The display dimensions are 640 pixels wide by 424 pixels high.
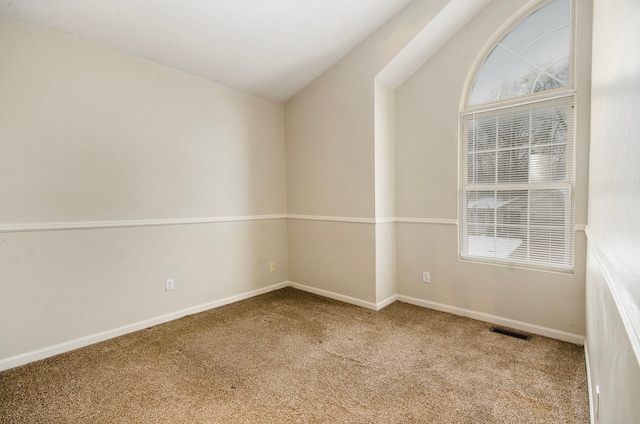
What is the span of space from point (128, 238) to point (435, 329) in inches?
111

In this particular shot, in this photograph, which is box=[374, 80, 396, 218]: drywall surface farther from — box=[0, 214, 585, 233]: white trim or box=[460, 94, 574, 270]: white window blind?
box=[460, 94, 574, 270]: white window blind

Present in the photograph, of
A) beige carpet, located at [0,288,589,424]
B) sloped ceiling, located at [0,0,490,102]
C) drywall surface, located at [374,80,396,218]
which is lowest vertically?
beige carpet, located at [0,288,589,424]

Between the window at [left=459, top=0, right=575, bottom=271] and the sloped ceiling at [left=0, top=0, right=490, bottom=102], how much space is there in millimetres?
1172

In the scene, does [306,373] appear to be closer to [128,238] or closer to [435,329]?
[435,329]

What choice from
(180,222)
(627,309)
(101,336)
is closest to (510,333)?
(627,309)

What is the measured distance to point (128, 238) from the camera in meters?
2.82

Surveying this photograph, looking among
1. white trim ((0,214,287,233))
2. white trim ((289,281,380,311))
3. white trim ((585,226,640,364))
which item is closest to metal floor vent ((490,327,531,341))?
white trim ((289,281,380,311))

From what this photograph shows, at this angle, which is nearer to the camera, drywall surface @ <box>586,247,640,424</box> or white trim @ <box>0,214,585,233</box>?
drywall surface @ <box>586,247,640,424</box>

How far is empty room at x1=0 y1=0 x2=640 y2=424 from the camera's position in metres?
2.02

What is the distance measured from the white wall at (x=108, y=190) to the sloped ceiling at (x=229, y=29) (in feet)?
0.52

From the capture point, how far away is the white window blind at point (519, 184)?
8.59 feet

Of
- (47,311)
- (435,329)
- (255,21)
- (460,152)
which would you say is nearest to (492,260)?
(435,329)

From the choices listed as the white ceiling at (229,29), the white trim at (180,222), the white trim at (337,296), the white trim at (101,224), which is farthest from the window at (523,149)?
the white trim at (101,224)

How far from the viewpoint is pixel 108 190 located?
2705 mm
